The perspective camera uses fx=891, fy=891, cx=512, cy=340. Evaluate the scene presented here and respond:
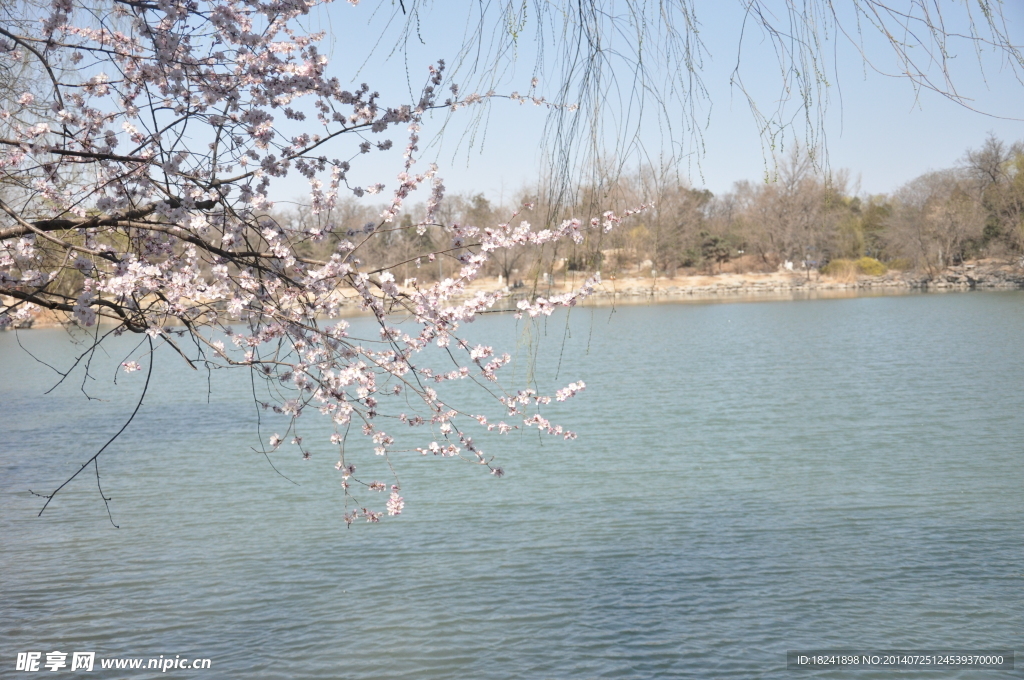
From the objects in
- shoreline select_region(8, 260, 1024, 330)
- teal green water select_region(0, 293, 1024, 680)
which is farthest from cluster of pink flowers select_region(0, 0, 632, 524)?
shoreline select_region(8, 260, 1024, 330)

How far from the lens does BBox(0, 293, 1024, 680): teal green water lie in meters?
5.61

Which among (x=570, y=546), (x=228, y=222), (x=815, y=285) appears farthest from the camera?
(x=815, y=285)

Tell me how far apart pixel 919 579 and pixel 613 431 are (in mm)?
6096

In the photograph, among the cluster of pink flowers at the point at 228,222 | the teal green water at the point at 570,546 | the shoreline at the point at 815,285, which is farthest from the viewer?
the shoreline at the point at 815,285

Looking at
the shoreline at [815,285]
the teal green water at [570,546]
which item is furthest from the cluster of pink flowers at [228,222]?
the shoreline at [815,285]

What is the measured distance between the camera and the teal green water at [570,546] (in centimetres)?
561

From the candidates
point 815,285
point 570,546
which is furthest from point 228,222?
point 815,285

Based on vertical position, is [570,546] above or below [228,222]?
below

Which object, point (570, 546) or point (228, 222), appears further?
point (570, 546)

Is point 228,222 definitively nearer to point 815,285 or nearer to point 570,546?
point 570,546

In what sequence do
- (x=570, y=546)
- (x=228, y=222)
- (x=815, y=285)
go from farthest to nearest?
(x=815, y=285), (x=570, y=546), (x=228, y=222)

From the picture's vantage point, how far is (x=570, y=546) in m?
7.37

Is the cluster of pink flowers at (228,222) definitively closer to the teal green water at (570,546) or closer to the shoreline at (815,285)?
the teal green water at (570,546)

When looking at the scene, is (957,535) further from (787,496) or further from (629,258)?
(629,258)
